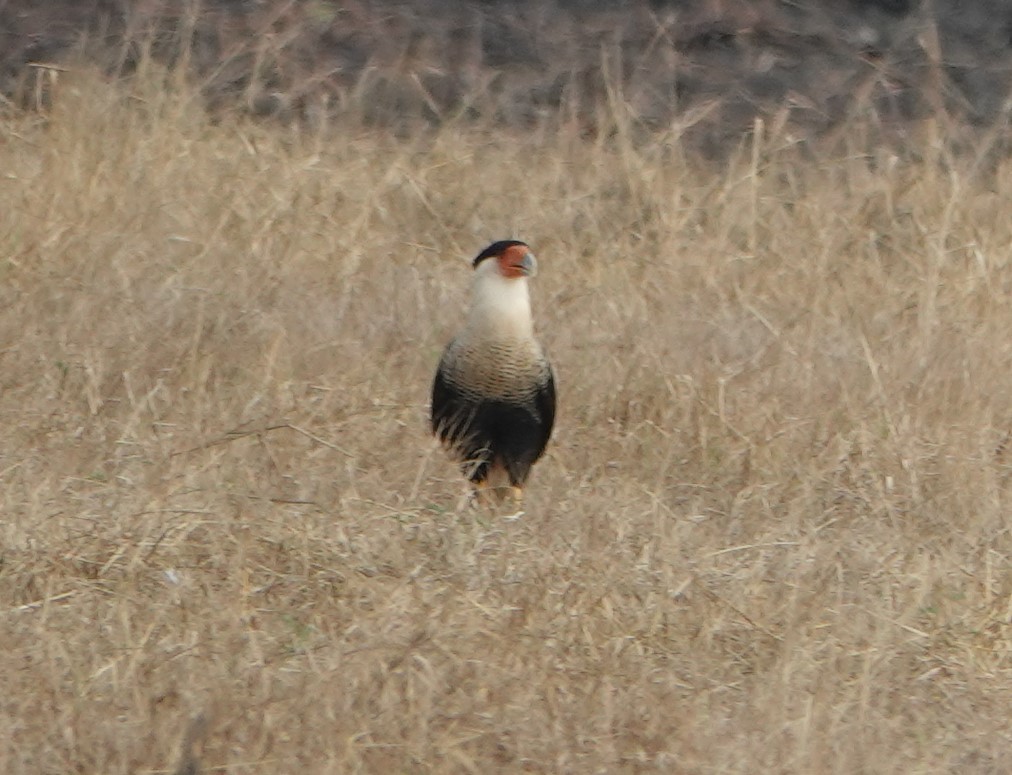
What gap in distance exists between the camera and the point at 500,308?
4.66 metres

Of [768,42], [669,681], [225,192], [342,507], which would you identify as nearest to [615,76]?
[768,42]

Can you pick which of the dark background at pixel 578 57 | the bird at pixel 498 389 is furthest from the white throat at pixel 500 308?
the dark background at pixel 578 57

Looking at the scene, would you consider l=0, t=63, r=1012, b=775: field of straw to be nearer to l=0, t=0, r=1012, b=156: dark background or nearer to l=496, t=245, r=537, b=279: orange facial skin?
l=0, t=0, r=1012, b=156: dark background

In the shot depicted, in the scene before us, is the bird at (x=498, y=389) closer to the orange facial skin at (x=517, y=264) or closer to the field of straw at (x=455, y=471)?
the orange facial skin at (x=517, y=264)

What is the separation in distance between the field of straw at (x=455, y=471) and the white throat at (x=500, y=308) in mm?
334

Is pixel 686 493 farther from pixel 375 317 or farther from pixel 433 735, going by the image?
pixel 433 735

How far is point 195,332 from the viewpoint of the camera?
5.06 m

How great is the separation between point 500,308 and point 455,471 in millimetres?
426

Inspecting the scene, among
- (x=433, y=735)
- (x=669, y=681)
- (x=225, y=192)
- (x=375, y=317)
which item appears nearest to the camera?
(x=433, y=735)

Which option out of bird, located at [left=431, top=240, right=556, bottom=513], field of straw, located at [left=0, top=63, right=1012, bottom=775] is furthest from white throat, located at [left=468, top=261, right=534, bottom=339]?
field of straw, located at [left=0, top=63, right=1012, bottom=775]

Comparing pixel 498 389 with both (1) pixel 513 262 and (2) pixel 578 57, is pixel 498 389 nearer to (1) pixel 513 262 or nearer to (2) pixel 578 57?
(1) pixel 513 262

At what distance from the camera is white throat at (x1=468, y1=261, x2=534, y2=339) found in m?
4.64

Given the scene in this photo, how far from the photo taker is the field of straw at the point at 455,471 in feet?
10.2

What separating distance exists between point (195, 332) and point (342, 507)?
1.32 meters
